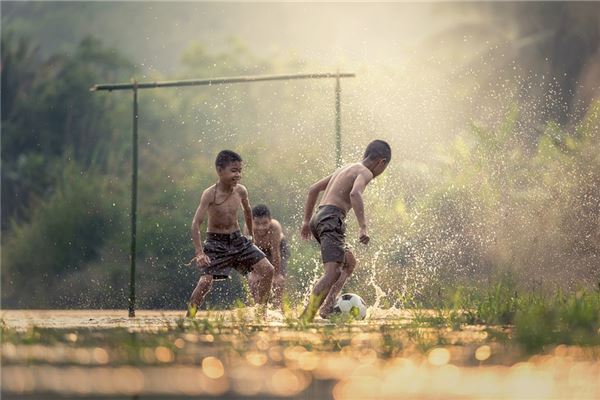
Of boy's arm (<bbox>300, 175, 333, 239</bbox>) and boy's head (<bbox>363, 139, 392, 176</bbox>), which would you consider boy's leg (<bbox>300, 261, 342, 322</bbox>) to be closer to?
boy's arm (<bbox>300, 175, 333, 239</bbox>)

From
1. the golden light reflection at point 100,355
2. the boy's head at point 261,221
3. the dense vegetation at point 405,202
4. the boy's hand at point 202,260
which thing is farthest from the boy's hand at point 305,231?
the golden light reflection at point 100,355

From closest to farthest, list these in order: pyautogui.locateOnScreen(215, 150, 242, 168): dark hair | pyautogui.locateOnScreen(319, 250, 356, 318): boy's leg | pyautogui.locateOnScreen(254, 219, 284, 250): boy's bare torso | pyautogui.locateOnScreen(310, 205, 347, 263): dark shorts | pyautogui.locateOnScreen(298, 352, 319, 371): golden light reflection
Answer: pyautogui.locateOnScreen(298, 352, 319, 371): golden light reflection → pyautogui.locateOnScreen(310, 205, 347, 263): dark shorts → pyautogui.locateOnScreen(319, 250, 356, 318): boy's leg → pyautogui.locateOnScreen(215, 150, 242, 168): dark hair → pyautogui.locateOnScreen(254, 219, 284, 250): boy's bare torso

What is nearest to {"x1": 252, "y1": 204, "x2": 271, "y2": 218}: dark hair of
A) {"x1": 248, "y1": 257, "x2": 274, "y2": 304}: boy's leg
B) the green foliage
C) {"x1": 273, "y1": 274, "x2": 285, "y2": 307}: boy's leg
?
{"x1": 273, "y1": 274, "x2": 285, "y2": 307}: boy's leg

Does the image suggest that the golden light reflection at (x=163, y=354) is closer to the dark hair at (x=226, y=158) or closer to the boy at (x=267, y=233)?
the dark hair at (x=226, y=158)

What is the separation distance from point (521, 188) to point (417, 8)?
4360 inches

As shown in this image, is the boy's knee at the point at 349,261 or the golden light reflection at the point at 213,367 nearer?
the golden light reflection at the point at 213,367

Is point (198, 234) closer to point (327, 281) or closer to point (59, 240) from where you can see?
point (327, 281)

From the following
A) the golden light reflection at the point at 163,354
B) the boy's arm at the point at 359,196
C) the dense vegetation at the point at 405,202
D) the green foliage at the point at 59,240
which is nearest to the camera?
the golden light reflection at the point at 163,354

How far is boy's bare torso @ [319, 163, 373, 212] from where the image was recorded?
13402 millimetres

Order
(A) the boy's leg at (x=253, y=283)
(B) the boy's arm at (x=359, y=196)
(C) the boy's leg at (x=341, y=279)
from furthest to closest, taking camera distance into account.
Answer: (A) the boy's leg at (x=253, y=283), (C) the boy's leg at (x=341, y=279), (B) the boy's arm at (x=359, y=196)

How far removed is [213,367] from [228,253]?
6.83 meters

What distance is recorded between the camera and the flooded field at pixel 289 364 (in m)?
6.16

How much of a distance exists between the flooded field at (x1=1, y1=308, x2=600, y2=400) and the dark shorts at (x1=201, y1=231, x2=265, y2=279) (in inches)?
138

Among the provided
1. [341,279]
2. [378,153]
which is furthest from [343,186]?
[341,279]
